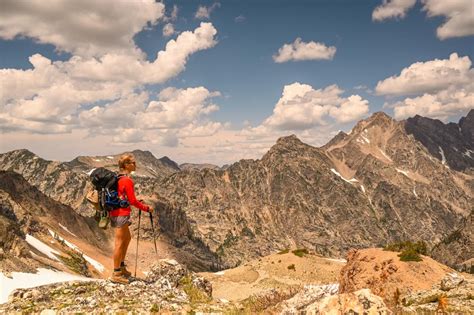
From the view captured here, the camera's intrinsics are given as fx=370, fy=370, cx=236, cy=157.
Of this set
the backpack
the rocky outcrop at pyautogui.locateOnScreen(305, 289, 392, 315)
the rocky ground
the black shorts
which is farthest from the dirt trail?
the rocky outcrop at pyautogui.locateOnScreen(305, 289, 392, 315)

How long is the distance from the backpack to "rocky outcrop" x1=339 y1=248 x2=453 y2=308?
21.4 meters

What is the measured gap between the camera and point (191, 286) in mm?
13703

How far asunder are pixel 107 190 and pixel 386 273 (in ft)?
81.3

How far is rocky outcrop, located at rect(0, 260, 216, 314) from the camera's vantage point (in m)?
10.1

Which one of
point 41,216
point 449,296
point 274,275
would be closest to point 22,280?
point 449,296

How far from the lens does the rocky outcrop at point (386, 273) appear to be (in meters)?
27.7

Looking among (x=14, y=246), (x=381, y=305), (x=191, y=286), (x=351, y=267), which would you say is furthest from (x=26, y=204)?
(x=381, y=305)

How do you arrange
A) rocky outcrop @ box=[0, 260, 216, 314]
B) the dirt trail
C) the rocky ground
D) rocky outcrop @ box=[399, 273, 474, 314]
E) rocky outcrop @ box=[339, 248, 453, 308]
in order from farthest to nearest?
the dirt trail → rocky outcrop @ box=[339, 248, 453, 308] → rocky outcrop @ box=[399, 273, 474, 314] → rocky outcrop @ box=[0, 260, 216, 314] → the rocky ground

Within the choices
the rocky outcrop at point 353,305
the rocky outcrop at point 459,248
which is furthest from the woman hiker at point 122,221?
the rocky outcrop at point 459,248

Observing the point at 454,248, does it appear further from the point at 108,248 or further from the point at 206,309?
the point at 206,309

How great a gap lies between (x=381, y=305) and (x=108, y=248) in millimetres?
137273

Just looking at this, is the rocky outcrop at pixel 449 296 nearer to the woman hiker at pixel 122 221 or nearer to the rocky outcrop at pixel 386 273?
the rocky outcrop at pixel 386 273

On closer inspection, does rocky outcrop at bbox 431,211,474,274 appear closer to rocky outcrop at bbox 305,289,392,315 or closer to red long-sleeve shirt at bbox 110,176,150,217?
rocky outcrop at bbox 305,289,392,315

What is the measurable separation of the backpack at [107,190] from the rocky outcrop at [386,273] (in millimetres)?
21382
